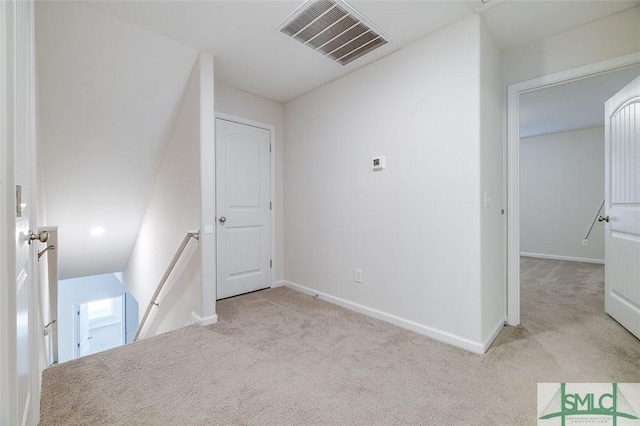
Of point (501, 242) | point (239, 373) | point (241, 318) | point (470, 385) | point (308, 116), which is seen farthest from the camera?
point (308, 116)

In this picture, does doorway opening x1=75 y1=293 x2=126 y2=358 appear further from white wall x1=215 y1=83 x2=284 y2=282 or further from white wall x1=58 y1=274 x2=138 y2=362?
white wall x1=215 y1=83 x2=284 y2=282

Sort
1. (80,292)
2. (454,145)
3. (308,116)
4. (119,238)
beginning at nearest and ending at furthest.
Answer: (454,145) → (308,116) → (119,238) → (80,292)

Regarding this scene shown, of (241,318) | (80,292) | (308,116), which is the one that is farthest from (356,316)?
(80,292)

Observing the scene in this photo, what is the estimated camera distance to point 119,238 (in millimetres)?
4066

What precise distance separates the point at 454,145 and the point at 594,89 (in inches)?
114

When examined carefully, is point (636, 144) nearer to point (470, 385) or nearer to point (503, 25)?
point (503, 25)

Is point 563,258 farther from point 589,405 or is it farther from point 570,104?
point 589,405

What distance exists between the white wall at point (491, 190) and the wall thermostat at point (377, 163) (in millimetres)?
846

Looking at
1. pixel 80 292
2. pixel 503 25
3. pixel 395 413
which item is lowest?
pixel 80 292

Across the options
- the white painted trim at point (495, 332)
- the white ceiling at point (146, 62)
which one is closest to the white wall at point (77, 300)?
the white ceiling at point (146, 62)

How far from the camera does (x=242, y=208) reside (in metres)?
3.47

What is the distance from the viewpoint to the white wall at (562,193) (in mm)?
5109

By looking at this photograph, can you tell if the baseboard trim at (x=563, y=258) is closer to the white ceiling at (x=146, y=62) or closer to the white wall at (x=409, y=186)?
the white wall at (x=409, y=186)

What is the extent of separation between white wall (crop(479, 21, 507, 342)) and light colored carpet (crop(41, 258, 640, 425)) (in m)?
0.28
